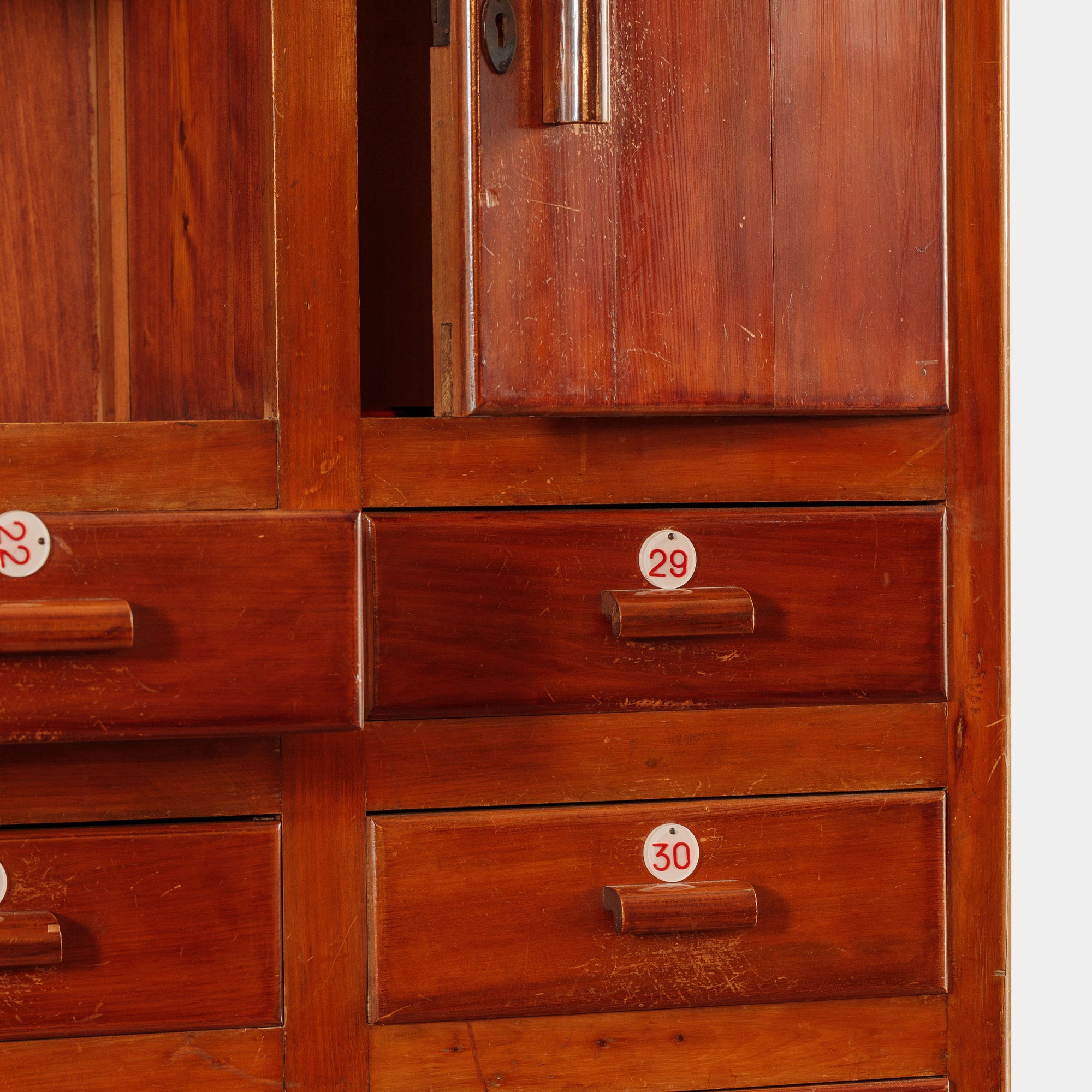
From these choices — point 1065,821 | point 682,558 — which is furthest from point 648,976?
point 1065,821

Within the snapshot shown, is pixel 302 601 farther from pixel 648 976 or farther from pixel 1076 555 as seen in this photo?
pixel 1076 555

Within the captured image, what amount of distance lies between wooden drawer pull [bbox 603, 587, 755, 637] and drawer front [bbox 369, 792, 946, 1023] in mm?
126

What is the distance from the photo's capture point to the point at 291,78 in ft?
2.55

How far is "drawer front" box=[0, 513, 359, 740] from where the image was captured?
0.73 meters

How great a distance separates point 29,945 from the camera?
753 millimetres

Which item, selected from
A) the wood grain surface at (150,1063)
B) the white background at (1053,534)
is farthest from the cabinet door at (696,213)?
the white background at (1053,534)

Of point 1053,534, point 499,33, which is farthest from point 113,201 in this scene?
point 1053,534

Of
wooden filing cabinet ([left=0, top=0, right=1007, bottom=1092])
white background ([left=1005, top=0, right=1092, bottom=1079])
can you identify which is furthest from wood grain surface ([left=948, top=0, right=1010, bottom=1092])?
white background ([left=1005, top=0, right=1092, bottom=1079])

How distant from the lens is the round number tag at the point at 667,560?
2.68 feet

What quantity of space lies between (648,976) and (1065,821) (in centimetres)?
79

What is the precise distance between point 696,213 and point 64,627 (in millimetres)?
456

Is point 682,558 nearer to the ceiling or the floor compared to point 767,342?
nearer to the floor

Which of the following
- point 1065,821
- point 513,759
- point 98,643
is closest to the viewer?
point 98,643

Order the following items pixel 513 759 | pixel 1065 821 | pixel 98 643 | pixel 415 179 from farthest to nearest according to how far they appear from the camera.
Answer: pixel 1065 821 < pixel 415 179 < pixel 513 759 < pixel 98 643
